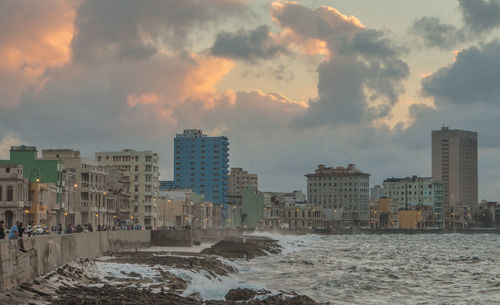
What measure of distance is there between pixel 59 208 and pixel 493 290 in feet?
234

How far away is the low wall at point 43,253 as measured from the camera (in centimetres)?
3406

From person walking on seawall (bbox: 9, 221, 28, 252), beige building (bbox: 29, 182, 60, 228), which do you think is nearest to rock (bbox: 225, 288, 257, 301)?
person walking on seawall (bbox: 9, 221, 28, 252)

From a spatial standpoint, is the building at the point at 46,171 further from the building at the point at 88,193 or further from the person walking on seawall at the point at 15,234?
the person walking on seawall at the point at 15,234

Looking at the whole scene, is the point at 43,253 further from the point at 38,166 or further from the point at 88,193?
the point at 88,193

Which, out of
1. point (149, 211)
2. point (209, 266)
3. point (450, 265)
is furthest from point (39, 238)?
point (149, 211)

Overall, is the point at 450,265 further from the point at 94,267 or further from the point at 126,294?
the point at 126,294

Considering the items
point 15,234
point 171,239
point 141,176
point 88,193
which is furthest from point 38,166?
point 15,234

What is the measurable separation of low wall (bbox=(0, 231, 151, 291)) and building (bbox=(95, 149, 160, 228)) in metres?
105

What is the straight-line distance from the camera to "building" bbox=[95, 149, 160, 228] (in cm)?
18275

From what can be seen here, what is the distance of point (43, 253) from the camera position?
43.2 metres

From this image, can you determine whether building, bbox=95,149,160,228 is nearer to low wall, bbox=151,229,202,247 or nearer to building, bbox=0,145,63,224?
building, bbox=0,145,63,224

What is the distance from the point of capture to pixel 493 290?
62875 mm

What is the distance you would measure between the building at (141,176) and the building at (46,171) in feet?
199

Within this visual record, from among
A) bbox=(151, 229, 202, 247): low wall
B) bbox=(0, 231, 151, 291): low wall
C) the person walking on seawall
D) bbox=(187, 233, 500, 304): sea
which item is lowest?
bbox=(187, 233, 500, 304): sea
